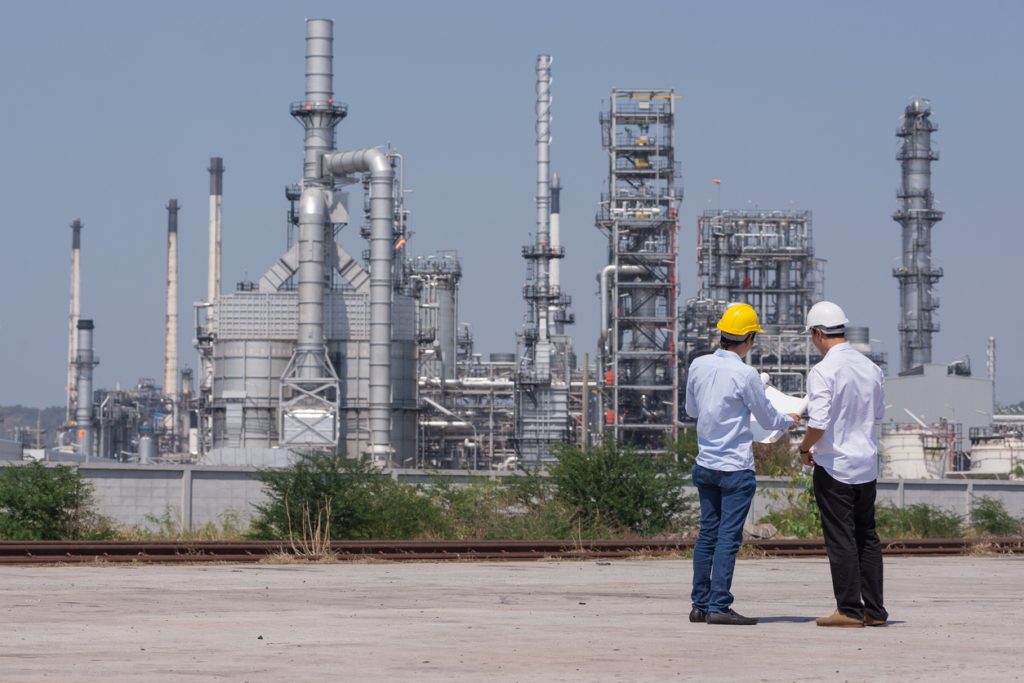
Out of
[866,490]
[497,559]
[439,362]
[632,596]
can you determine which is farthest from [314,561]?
[439,362]

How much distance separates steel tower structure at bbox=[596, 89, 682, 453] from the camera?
244ft

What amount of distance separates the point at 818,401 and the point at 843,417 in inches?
6.6

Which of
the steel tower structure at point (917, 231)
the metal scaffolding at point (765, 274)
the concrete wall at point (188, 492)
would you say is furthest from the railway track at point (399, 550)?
the steel tower structure at point (917, 231)

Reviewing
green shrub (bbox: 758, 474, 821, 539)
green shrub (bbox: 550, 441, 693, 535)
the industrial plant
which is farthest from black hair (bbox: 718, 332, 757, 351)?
the industrial plant

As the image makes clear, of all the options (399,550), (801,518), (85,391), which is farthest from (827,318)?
(85,391)

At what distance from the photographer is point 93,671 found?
19.0ft

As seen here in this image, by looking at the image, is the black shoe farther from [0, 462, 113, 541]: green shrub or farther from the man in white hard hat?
[0, 462, 113, 541]: green shrub

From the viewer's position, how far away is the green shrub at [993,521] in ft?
80.3

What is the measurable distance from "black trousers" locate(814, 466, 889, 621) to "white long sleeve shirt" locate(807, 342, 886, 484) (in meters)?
0.07

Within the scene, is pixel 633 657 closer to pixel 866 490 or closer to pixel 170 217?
pixel 866 490

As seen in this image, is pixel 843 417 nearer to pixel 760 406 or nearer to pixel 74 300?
pixel 760 406

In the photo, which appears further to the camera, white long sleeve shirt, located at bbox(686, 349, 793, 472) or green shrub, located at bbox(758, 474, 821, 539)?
green shrub, located at bbox(758, 474, 821, 539)

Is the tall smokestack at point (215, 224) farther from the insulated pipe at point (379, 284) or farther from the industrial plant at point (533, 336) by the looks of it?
the insulated pipe at point (379, 284)

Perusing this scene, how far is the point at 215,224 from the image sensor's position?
349 ft
